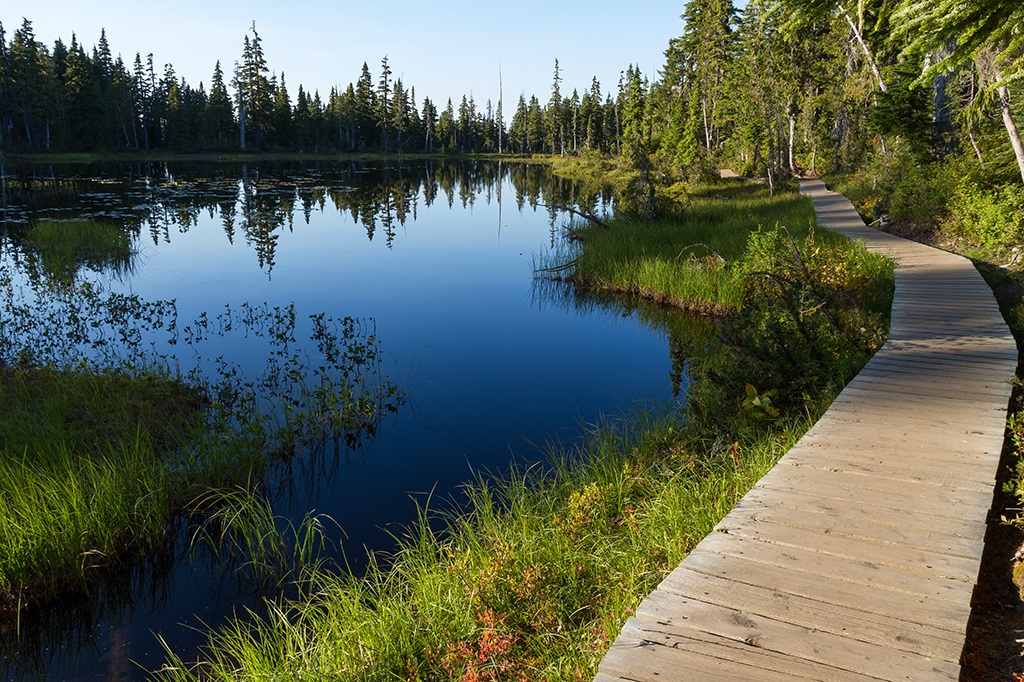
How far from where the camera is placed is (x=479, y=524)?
4.46 meters

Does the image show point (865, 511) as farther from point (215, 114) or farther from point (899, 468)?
point (215, 114)

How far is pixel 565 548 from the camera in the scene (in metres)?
3.93

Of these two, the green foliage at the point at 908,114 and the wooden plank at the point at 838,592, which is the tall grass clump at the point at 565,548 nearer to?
the wooden plank at the point at 838,592

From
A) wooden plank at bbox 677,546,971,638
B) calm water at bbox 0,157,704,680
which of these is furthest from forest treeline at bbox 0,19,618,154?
wooden plank at bbox 677,546,971,638

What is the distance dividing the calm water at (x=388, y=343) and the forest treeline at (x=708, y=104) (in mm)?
4745

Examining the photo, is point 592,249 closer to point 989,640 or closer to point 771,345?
point 771,345

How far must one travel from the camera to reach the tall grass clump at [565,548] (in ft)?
9.97

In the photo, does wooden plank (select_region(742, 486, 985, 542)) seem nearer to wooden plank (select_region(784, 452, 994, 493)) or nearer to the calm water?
wooden plank (select_region(784, 452, 994, 493))

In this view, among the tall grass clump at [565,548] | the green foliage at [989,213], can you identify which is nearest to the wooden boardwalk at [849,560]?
the tall grass clump at [565,548]

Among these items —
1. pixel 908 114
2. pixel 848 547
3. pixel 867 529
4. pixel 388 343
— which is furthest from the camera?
pixel 908 114

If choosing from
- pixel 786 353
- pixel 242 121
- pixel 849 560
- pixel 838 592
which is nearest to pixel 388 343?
pixel 786 353

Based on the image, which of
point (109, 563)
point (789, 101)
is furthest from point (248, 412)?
point (789, 101)

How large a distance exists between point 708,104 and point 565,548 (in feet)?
168

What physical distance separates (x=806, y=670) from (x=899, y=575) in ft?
3.08
